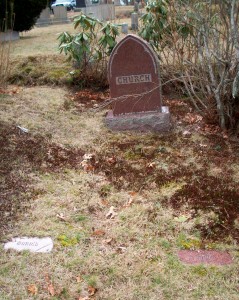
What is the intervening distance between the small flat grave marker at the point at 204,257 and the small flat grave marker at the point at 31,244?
41.5 inches

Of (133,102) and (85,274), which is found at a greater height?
(133,102)

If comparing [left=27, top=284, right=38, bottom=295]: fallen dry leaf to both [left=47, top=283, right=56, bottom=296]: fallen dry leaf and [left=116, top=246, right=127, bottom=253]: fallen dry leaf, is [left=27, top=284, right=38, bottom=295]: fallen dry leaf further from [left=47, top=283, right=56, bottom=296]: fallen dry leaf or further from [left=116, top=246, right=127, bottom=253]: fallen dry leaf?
[left=116, top=246, right=127, bottom=253]: fallen dry leaf

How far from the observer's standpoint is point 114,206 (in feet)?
12.2

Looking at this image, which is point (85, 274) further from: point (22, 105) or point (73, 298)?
point (22, 105)

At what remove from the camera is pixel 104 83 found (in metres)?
7.18

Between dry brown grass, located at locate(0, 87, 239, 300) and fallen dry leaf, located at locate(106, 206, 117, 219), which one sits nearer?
dry brown grass, located at locate(0, 87, 239, 300)

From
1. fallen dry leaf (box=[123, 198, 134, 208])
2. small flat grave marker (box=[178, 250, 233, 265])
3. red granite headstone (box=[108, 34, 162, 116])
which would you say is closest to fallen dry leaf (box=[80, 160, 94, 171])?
fallen dry leaf (box=[123, 198, 134, 208])

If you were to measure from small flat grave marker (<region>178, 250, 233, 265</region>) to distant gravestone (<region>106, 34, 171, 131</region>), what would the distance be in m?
2.49

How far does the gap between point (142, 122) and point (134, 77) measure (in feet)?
2.00

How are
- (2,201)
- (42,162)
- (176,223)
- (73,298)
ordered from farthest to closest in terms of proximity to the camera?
(42,162) → (2,201) → (176,223) → (73,298)

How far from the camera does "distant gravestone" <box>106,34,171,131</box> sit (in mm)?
5156

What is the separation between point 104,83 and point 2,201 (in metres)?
3.95

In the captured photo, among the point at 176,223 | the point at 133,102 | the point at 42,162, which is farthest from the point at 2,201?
the point at 133,102

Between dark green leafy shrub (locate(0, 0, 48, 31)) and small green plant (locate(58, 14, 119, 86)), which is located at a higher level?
dark green leafy shrub (locate(0, 0, 48, 31))
